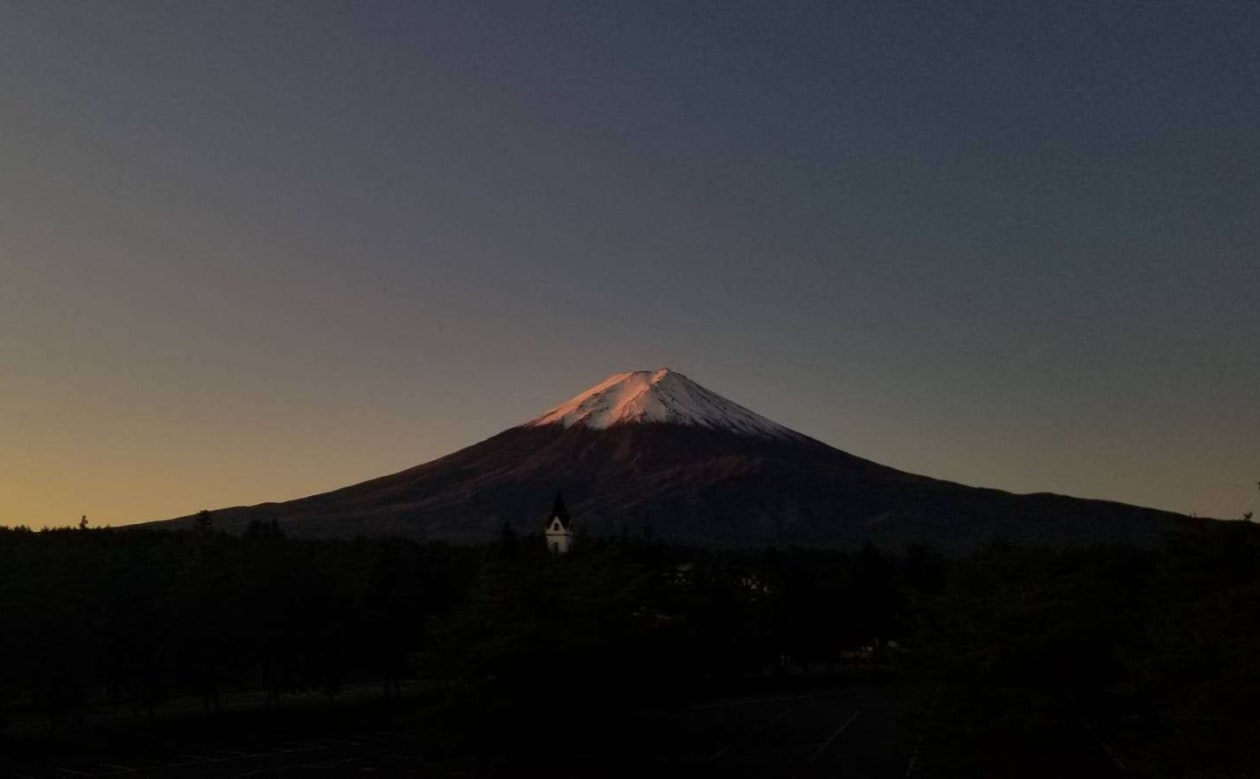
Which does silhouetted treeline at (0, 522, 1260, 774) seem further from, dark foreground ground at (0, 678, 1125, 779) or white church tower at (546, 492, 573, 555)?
white church tower at (546, 492, 573, 555)

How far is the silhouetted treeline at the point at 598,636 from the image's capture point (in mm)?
18578

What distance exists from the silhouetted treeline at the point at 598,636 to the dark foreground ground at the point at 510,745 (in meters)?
0.61

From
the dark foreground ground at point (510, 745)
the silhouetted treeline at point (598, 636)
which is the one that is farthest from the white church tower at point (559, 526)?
the dark foreground ground at point (510, 745)

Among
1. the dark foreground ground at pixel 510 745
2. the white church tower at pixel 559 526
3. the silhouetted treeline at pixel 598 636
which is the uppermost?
the white church tower at pixel 559 526

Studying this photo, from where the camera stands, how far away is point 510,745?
2477cm

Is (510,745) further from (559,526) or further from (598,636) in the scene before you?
(559,526)

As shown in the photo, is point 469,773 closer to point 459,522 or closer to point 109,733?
point 109,733

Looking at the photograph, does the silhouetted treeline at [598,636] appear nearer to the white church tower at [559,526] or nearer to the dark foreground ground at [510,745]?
the dark foreground ground at [510,745]

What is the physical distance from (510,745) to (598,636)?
2.91m

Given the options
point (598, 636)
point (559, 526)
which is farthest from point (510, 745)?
point (559, 526)

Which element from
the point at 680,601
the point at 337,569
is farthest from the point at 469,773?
the point at 680,601

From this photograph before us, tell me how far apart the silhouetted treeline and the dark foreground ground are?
605 millimetres

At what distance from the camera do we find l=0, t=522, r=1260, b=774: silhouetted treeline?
18578 millimetres

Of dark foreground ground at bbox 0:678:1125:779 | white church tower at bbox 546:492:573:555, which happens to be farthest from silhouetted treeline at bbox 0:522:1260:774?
white church tower at bbox 546:492:573:555
